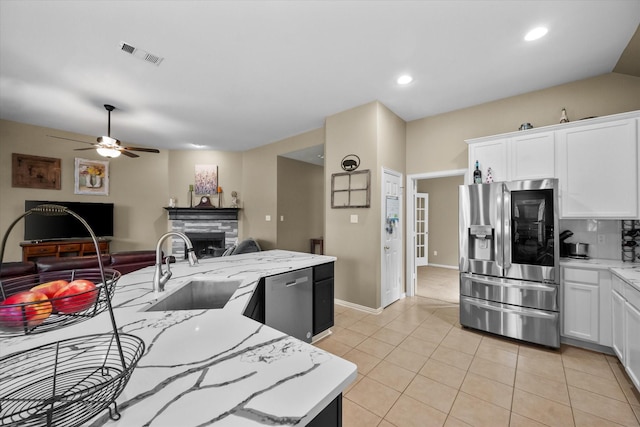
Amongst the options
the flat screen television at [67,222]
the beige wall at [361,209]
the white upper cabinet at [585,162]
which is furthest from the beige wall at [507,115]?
the flat screen television at [67,222]

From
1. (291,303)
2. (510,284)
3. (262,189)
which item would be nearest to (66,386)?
(291,303)

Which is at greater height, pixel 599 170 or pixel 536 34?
pixel 536 34

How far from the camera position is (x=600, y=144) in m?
2.51

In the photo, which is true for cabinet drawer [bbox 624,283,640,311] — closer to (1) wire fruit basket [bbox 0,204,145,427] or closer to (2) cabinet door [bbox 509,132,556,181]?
(2) cabinet door [bbox 509,132,556,181]

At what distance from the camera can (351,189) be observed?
3723mm

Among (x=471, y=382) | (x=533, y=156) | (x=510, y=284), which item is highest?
(x=533, y=156)

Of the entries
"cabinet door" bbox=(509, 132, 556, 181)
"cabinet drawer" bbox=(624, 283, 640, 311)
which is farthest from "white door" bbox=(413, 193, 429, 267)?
"cabinet drawer" bbox=(624, 283, 640, 311)

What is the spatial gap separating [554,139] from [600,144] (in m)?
0.35

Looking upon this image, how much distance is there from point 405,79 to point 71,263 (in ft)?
13.2

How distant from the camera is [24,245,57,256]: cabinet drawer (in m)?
4.30

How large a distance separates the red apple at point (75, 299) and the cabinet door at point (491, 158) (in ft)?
11.9

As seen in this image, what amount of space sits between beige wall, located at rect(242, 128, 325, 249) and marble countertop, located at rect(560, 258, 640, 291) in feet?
14.0

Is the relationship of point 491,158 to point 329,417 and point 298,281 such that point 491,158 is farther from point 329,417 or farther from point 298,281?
point 329,417

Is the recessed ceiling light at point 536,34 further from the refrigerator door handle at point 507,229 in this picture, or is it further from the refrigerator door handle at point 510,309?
the refrigerator door handle at point 510,309
